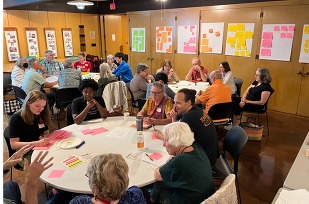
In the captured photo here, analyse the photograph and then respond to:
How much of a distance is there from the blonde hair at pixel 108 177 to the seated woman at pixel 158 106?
1.60 meters

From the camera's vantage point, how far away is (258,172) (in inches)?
129

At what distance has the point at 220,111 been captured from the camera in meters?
3.56

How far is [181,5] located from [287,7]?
2812 mm

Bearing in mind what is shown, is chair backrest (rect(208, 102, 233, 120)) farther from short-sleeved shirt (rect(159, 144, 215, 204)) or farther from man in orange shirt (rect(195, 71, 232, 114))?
short-sleeved shirt (rect(159, 144, 215, 204))

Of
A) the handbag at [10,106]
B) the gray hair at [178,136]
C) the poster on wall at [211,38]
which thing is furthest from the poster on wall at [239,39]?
the handbag at [10,106]

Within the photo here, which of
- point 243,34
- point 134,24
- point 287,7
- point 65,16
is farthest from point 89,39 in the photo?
point 287,7

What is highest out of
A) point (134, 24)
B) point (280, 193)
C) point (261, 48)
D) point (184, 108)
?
point (134, 24)

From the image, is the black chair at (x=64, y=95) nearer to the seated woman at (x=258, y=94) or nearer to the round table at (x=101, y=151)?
the round table at (x=101, y=151)

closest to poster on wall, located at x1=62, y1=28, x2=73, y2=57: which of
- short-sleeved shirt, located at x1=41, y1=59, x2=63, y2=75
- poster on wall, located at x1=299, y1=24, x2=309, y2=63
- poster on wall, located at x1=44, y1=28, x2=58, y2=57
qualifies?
poster on wall, located at x1=44, y1=28, x2=58, y2=57

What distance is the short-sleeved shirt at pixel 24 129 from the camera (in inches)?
95.4

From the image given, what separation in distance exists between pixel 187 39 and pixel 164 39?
83 cm

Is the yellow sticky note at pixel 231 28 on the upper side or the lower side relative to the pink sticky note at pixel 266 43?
upper

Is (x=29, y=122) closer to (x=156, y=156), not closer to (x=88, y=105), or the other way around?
(x=88, y=105)

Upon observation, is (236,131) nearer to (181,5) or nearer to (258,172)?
(258,172)
